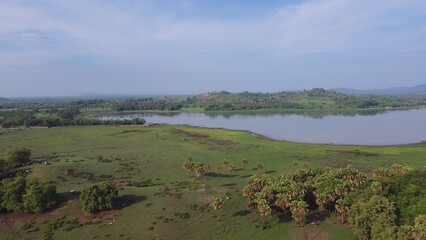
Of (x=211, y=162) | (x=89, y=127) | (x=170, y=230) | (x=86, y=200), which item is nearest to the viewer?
(x=170, y=230)

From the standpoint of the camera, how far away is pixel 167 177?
3290 inches

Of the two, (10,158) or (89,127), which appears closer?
(10,158)

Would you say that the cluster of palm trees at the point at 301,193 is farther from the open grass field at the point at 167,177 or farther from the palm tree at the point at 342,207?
the open grass field at the point at 167,177

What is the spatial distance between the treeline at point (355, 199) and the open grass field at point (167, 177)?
261cm

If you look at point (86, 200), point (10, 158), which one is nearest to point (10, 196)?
point (86, 200)

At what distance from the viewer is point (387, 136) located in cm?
13775

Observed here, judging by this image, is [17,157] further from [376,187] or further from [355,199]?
[376,187]

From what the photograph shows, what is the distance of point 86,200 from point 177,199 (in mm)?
15252

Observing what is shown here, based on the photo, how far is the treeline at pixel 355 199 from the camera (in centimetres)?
4859

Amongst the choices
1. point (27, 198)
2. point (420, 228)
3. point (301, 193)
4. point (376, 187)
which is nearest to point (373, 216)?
point (420, 228)

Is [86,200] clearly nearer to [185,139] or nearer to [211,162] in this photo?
[211,162]

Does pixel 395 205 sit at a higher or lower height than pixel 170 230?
higher

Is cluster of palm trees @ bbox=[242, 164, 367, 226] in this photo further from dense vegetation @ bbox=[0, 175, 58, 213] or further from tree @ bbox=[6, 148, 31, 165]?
tree @ bbox=[6, 148, 31, 165]

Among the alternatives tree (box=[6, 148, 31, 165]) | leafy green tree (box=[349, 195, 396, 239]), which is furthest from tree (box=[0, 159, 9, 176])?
leafy green tree (box=[349, 195, 396, 239])
